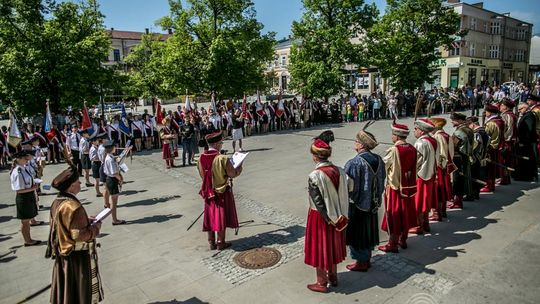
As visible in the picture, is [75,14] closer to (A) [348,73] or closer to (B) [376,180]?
(A) [348,73]

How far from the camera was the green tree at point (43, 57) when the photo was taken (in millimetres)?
17531

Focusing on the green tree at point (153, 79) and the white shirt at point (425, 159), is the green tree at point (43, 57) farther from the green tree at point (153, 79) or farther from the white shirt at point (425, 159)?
the white shirt at point (425, 159)

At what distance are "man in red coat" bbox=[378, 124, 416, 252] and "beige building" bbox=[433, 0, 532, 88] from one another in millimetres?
38319

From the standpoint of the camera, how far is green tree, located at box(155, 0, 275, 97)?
74.5ft

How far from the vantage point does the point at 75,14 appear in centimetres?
2031

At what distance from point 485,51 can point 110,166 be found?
180 ft

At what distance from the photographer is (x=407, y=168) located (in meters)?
6.12

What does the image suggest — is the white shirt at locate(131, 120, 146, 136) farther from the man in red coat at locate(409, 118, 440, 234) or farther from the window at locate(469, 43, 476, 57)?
the window at locate(469, 43, 476, 57)

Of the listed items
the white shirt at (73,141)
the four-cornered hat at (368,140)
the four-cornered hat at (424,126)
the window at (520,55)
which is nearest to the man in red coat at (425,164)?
the four-cornered hat at (424,126)

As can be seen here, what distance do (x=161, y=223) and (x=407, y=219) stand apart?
510cm

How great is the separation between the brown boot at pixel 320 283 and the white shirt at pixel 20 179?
5.81 meters

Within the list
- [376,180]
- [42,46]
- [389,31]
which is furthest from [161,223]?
[389,31]

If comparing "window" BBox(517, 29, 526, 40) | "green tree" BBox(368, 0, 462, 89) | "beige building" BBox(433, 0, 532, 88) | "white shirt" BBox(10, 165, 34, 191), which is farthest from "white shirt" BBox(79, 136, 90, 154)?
"window" BBox(517, 29, 526, 40)

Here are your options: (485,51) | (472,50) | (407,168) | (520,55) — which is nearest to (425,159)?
(407,168)
